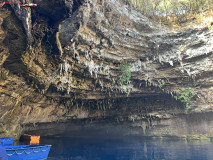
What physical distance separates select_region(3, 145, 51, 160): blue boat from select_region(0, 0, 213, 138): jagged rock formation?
3979 millimetres

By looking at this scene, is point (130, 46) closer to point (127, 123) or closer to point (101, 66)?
point (101, 66)

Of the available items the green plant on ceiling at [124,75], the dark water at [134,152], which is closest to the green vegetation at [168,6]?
the green plant on ceiling at [124,75]

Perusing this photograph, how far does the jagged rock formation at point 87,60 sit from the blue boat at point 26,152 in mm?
3979

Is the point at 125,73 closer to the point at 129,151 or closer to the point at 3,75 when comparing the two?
the point at 129,151

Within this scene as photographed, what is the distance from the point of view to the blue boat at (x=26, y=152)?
25.5 ft

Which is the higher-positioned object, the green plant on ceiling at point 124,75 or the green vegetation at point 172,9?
the green vegetation at point 172,9

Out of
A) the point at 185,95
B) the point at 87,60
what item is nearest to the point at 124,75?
the point at 87,60

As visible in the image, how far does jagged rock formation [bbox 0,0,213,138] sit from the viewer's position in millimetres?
8219

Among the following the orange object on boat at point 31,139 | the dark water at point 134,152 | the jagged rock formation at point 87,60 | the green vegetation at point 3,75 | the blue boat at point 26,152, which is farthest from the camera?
the orange object on boat at point 31,139

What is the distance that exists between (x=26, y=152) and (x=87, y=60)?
270 inches

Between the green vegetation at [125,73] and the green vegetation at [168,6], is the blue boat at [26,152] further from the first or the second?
the green vegetation at [168,6]

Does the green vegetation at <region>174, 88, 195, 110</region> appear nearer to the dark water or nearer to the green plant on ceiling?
the dark water

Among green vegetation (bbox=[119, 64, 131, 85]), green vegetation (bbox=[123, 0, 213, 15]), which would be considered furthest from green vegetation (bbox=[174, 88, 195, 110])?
green vegetation (bbox=[123, 0, 213, 15])

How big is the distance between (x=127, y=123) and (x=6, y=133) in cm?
1383
